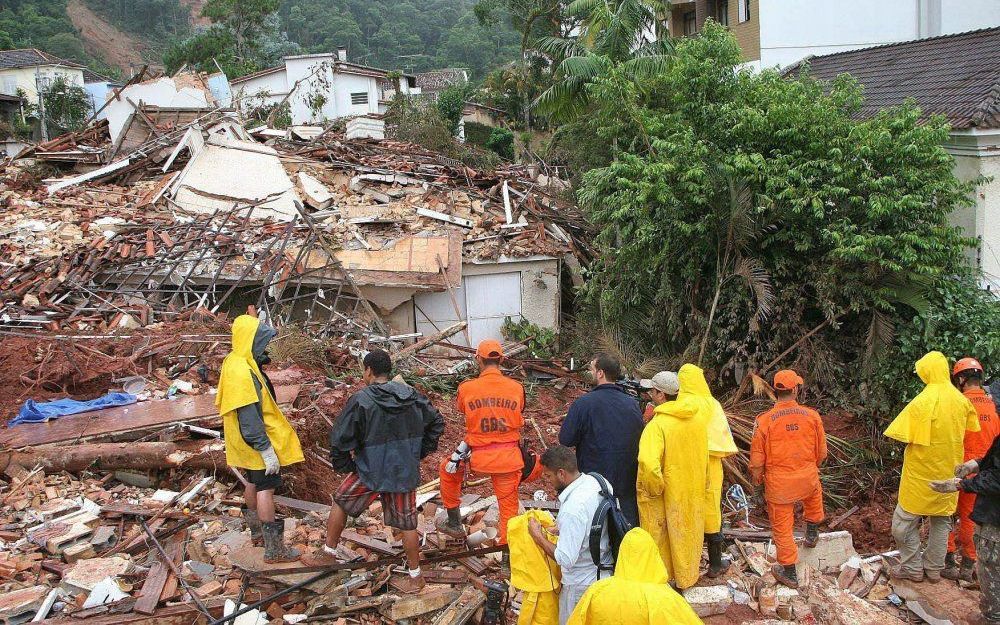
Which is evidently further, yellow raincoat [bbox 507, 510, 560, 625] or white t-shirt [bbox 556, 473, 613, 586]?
yellow raincoat [bbox 507, 510, 560, 625]

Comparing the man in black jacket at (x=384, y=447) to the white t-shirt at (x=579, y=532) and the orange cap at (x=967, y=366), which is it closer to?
the white t-shirt at (x=579, y=532)

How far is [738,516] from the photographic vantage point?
720cm

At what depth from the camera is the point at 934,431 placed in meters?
5.40

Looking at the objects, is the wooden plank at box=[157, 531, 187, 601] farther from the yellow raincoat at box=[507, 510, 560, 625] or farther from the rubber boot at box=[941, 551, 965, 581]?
the rubber boot at box=[941, 551, 965, 581]

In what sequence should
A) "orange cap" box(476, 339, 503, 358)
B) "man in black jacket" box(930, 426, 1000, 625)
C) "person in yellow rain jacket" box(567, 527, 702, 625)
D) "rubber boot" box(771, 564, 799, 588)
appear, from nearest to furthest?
"person in yellow rain jacket" box(567, 527, 702, 625), "man in black jacket" box(930, 426, 1000, 625), "orange cap" box(476, 339, 503, 358), "rubber boot" box(771, 564, 799, 588)

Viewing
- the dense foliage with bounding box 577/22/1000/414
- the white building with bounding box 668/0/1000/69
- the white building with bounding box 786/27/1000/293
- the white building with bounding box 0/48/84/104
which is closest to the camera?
the dense foliage with bounding box 577/22/1000/414

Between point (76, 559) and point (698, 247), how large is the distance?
8.04 metres

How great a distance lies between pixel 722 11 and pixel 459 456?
22.1 meters

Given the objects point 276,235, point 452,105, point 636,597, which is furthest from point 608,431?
point 452,105

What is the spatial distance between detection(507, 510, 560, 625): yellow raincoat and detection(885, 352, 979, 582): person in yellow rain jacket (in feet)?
9.99

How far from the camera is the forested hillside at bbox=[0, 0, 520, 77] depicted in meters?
42.9

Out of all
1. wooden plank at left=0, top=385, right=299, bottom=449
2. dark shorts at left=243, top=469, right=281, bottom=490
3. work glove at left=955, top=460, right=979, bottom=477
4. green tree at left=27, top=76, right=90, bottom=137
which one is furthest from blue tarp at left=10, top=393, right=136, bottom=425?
green tree at left=27, top=76, right=90, bottom=137

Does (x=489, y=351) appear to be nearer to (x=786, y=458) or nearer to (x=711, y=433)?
(x=711, y=433)

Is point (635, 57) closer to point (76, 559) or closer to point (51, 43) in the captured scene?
point (76, 559)
